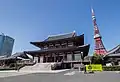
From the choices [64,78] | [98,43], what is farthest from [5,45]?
[64,78]

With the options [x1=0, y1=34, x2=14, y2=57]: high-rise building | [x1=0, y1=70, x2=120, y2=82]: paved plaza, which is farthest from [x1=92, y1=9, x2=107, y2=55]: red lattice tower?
[x1=0, y1=34, x2=14, y2=57]: high-rise building

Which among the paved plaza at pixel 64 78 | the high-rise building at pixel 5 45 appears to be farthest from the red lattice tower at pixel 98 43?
the high-rise building at pixel 5 45

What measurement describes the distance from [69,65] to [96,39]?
2928cm

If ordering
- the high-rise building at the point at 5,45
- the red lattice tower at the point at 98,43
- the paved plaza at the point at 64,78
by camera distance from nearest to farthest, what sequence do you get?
the paved plaza at the point at 64,78
the red lattice tower at the point at 98,43
the high-rise building at the point at 5,45

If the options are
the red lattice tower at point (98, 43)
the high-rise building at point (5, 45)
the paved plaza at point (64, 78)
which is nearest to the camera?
the paved plaza at point (64, 78)

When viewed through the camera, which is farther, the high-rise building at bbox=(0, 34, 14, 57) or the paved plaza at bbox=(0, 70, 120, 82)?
the high-rise building at bbox=(0, 34, 14, 57)

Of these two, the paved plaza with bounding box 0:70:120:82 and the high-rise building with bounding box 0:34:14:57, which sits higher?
the high-rise building with bounding box 0:34:14:57

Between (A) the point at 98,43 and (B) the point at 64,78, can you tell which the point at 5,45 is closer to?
(A) the point at 98,43

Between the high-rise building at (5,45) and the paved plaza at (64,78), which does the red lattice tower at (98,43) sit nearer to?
the paved plaza at (64,78)

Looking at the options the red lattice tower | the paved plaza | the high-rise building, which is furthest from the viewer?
the high-rise building

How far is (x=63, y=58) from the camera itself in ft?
120

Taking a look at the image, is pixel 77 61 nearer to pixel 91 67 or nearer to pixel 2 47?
pixel 91 67

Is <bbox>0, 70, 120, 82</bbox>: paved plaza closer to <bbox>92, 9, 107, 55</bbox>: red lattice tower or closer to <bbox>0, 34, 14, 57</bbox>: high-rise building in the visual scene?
<bbox>92, 9, 107, 55</bbox>: red lattice tower

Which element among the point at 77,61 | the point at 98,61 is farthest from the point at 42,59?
the point at 98,61
